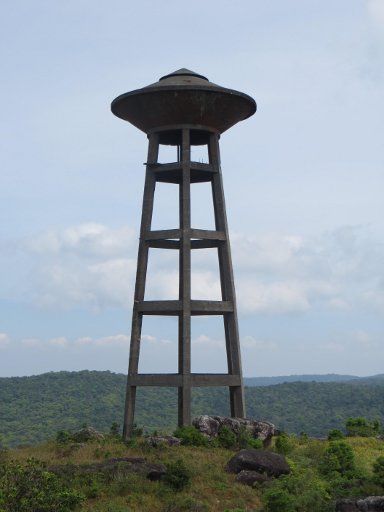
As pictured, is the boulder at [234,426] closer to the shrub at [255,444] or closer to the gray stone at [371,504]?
the shrub at [255,444]

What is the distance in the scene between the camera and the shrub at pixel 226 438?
32156mm

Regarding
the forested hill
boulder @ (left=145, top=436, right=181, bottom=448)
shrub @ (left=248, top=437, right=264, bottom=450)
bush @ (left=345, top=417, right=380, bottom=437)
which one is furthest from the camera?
the forested hill

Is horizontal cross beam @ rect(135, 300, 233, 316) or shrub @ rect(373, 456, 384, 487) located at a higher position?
horizontal cross beam @ rect(135, 300, 233, 316)

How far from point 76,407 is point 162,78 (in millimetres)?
50245

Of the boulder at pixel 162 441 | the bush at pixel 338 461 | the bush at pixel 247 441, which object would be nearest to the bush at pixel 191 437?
the boulder at pixel 162 441

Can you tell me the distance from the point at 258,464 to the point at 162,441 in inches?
201

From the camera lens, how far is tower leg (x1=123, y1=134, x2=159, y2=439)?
34.9 m

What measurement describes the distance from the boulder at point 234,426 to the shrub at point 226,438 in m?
0.44

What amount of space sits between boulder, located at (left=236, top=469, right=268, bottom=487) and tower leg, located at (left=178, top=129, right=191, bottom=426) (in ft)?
21.8

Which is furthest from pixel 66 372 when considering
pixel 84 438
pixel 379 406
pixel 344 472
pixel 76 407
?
pixel 344 472

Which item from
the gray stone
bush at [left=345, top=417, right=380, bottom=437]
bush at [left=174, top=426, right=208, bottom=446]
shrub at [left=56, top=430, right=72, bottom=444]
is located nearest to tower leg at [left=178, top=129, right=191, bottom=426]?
bush at [left=174, top=426, right=208, bottom=446]

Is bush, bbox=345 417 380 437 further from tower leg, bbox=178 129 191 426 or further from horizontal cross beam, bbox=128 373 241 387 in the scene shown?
tower leg, bbox=178 129 191 426

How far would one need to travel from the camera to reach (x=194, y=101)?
34344 mm

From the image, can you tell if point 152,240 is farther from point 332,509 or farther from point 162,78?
point 332,509
